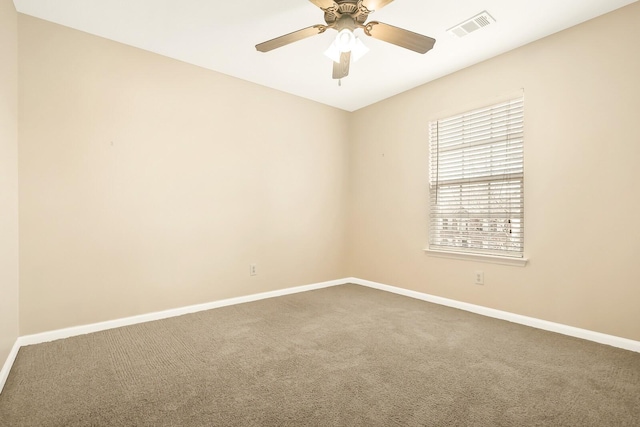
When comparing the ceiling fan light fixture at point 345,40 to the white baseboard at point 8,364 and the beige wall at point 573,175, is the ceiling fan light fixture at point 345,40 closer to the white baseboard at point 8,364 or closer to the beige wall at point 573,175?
the beige wall at point 573,175

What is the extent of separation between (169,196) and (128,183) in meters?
0.36

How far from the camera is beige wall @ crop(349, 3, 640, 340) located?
2307 millimetres

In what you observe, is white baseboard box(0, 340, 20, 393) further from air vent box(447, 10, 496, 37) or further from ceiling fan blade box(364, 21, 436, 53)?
air vent box(447, 10, 496, 37)

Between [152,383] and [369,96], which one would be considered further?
[369,96]

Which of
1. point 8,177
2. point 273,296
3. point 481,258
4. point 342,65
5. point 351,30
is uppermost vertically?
point 351,30

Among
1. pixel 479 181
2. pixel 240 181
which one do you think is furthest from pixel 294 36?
pixel 479 181

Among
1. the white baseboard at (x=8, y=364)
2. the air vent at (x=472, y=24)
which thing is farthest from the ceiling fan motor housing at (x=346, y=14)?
the white baseboard at (x=8, y=364)

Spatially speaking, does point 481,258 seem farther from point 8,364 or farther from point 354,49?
point 8,364

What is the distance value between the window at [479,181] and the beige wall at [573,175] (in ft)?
0.35

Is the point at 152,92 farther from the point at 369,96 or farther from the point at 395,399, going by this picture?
the point at 395,399

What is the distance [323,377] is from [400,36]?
2.24 meters

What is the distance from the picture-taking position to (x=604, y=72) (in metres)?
2.41

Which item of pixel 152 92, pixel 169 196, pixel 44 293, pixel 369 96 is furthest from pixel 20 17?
pixel 369 96

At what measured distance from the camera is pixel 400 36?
209cm
